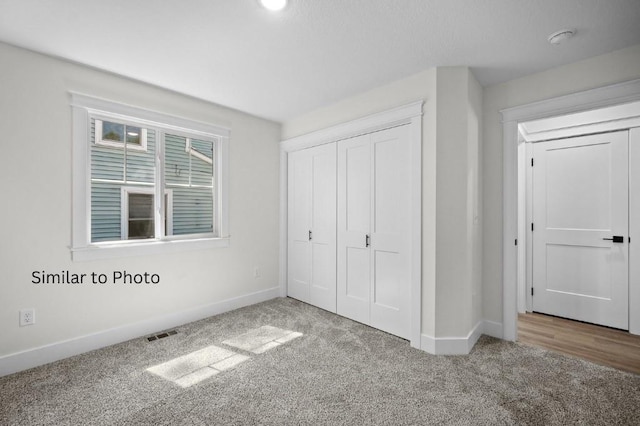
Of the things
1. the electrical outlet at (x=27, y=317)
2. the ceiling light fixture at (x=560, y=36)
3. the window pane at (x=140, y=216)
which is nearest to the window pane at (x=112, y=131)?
the window pane at (x=140, y=216)

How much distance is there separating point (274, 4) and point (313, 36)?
0.42 m

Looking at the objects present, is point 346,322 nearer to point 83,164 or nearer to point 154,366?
point 154,366

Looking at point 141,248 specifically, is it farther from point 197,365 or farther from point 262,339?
point 262,339

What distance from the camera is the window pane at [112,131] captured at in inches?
110

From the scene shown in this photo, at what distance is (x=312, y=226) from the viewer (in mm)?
3859

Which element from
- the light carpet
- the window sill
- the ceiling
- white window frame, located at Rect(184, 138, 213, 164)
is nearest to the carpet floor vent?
the light carpet

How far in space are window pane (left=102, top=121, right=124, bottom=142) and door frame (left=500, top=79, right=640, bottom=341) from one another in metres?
3.79

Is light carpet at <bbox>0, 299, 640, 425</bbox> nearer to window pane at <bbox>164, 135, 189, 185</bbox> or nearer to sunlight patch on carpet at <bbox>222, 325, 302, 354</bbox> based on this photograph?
sunlight patch on carpet at <bbox>222, 325, 302, 354</bbox>

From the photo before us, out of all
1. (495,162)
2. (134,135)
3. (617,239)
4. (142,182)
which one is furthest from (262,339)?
(617,239)

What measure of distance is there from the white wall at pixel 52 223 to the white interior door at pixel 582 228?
4213 millimetres

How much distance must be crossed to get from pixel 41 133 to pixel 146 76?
3.22 ft

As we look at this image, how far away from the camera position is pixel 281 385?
2.12 m

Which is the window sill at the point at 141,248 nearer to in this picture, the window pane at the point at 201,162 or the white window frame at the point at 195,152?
the window pane at the point at 201,162

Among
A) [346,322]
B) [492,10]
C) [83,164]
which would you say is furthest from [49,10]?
[346,322]
